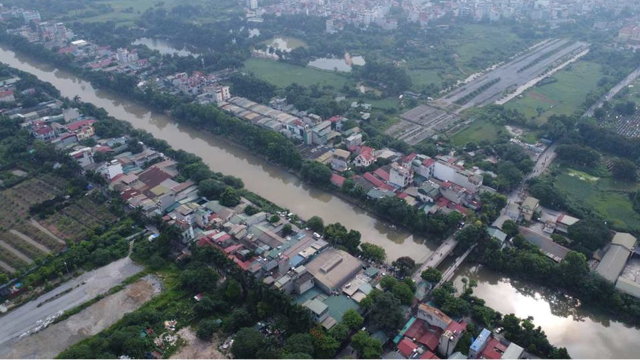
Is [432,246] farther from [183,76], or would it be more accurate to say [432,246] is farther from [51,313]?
[183,76]

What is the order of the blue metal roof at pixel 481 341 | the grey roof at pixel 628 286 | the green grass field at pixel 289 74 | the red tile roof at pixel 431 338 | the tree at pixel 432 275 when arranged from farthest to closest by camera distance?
the green grass field at pixel 289 74, the tree at pixel 432 275, the grey roof at pixel 628 286, the red tile roof at pixel 431 338, the blue metal roof at pixel 481 341

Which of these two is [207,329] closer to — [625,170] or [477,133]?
[477,133]

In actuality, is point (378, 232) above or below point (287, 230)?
below

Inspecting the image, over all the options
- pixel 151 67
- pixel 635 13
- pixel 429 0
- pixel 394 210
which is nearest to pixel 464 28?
pixel 429 0

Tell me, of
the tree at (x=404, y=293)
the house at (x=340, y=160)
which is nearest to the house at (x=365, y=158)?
the house at (x=340, y=160)

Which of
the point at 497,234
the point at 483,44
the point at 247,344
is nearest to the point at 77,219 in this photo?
the point at 247,344

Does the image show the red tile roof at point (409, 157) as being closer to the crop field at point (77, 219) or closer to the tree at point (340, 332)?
the tree at point (340, 332)
